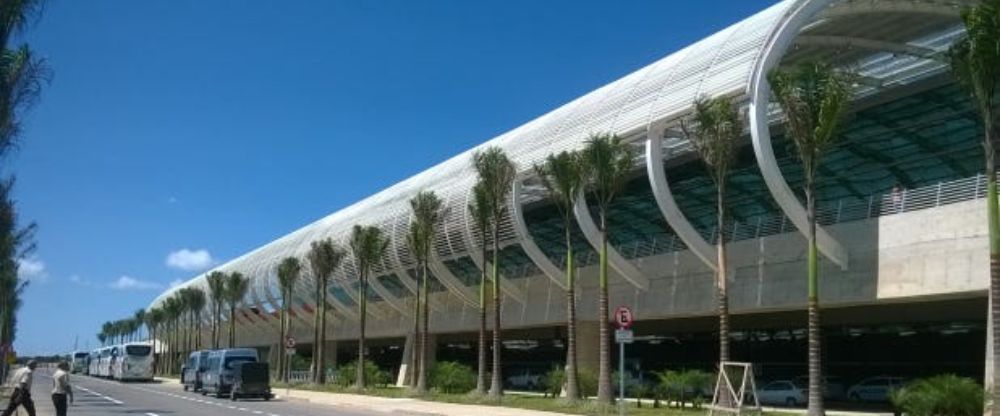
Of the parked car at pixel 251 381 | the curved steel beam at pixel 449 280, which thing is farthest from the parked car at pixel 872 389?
the parked car at pixel 251 381

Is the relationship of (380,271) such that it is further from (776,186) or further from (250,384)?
(776,186)

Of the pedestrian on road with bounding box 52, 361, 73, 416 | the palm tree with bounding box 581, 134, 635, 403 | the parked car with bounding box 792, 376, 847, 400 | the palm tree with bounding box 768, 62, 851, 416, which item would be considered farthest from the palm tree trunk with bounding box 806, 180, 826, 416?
the parked car with bounding box 792, 376, 847, 400

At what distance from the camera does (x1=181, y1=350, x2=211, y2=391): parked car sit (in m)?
61.6

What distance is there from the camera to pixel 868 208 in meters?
34.1

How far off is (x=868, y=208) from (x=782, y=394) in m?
12.5

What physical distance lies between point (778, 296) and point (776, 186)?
5.77 meters

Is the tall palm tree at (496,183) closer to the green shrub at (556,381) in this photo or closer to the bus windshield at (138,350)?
the green shrub at (556,381)

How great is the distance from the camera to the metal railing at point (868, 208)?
30828 millimetres

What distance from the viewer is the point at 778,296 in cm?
3712

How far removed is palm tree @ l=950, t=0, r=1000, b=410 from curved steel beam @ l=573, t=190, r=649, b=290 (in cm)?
2110

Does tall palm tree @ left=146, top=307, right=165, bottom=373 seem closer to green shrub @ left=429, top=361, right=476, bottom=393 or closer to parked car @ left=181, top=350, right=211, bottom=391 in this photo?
parked car @ left=181, top=350, right=211, bottom=391

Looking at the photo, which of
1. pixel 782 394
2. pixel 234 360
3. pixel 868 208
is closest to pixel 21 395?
pixel 868 208

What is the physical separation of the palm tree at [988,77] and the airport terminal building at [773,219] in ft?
20.5

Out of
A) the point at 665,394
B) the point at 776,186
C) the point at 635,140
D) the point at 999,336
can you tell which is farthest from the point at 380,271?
the point at 999,336
